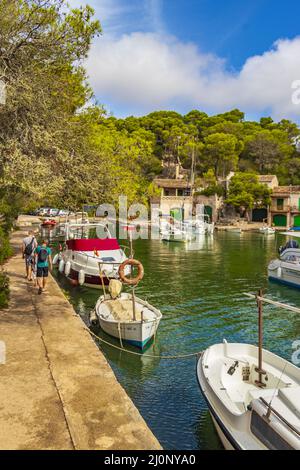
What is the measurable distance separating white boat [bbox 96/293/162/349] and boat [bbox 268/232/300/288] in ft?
44.0

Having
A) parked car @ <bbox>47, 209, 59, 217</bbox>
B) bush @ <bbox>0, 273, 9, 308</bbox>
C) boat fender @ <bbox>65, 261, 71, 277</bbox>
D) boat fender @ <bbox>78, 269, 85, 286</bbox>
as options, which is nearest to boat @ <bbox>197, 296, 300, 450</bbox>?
bush @ <bbox>0, 273, 9, 308</bbox>

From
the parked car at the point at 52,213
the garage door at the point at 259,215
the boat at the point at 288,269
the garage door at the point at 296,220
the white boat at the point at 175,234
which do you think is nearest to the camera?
the boat at the point at 288,269

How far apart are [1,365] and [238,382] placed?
5436 mm

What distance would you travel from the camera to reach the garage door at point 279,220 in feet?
229

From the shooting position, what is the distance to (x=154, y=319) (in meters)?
13.5

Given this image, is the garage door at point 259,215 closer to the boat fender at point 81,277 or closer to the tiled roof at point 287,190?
the tiled roof at point 287,190

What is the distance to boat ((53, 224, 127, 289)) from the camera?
801 inches

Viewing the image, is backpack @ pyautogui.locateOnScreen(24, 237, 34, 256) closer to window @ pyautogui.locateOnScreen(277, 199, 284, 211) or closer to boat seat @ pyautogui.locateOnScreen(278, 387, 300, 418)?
boat seat @ pyautogui.locateOnScreen(278, 387, 300, 418)

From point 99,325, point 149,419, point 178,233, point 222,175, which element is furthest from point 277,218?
point 149,419

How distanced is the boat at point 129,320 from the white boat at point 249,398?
3380 mm

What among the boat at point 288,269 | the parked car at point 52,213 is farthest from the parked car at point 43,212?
the boat at point 288,269

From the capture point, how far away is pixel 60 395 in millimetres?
7516

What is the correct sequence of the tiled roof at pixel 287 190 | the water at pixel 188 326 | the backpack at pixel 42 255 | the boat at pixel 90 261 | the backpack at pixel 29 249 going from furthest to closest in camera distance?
the tiled roof at pixel 287 190, the boat at pixel 90 261, the backpack at pixel 29 249, the backpack at pixel 42 255, the water at pixel 188 326

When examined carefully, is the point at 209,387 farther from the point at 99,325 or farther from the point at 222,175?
the point at 222,175
